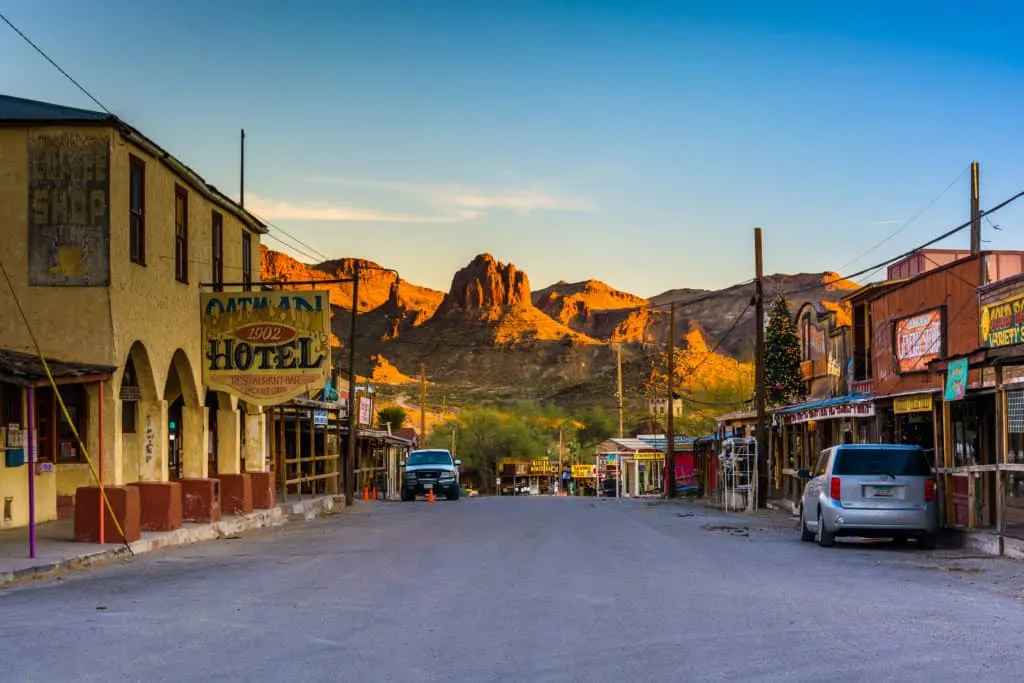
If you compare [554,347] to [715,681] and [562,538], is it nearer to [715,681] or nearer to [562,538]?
[562,538]

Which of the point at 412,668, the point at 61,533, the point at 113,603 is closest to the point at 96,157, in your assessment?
the point at 61,533

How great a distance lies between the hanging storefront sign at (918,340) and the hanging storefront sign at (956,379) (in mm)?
4579

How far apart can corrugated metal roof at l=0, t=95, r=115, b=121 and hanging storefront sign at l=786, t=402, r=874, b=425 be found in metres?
18.2

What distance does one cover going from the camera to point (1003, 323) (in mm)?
19891

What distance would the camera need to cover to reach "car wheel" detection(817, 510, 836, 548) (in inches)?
832

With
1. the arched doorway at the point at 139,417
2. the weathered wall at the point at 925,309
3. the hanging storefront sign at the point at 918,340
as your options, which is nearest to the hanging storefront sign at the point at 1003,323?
the weathered wall at the point at 925,309

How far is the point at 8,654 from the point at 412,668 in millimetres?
3132

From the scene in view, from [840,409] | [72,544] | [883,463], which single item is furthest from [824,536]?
[72,544]

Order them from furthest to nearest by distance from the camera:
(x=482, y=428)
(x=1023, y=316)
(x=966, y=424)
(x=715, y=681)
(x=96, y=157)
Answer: (x=482, y=428), (x=966, y=424), (x=96, y=157), (x=1023, y=316), (x=715, y=681)

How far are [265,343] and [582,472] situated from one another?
7898cm

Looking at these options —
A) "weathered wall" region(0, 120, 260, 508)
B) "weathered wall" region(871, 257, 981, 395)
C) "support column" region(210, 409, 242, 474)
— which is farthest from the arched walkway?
"weathered wall" region(871, 257, 981, 395)

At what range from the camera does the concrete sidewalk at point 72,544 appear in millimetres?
15961

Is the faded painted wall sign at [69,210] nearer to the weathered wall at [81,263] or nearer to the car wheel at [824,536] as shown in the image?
the weathered wall at [81,263]

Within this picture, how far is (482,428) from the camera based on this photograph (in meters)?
108
